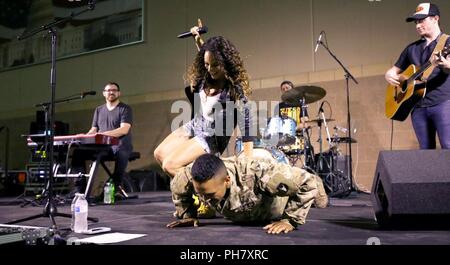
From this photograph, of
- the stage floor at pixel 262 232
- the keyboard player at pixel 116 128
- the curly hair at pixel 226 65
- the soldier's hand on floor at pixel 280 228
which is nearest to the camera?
the stage floor at pixel 262 232

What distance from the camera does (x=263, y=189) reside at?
93.1 inches

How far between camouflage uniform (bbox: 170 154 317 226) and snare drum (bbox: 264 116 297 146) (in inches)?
102

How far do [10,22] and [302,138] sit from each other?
822 cm

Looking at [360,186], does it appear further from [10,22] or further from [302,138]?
[10,22]

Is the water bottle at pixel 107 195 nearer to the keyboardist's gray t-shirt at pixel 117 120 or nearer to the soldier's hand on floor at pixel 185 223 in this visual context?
the keyboardist's gray t-shirt at pixel 117 120

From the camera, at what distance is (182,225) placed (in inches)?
103

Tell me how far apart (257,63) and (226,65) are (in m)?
4.46

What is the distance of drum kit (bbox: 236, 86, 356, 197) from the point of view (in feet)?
17.0

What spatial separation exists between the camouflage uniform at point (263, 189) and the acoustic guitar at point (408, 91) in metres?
1.16

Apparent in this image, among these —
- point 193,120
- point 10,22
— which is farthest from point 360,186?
point 10,22

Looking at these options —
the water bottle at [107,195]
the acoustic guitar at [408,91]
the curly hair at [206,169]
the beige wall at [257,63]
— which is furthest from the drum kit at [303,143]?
the curly hair at [206,169]

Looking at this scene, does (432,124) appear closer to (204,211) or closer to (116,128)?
(204,211)

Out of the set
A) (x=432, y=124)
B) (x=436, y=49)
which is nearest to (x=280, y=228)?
(x=432, y=124)

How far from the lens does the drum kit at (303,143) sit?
5184mm
